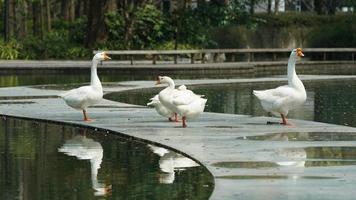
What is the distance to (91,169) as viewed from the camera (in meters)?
→ 12.7

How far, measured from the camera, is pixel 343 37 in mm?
51500

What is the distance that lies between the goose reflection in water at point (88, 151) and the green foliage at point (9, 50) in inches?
1137

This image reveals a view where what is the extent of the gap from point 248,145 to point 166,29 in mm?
33913

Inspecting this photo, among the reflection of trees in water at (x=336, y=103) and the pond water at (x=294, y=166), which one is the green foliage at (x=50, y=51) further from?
the pond water at (x=294, y=166)

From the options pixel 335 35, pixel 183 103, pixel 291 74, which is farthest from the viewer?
pixel 335 35

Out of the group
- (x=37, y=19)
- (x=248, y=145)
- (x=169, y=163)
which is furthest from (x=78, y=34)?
(x=169, y=163)

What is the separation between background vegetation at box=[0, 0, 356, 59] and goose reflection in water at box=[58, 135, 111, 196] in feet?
96.8

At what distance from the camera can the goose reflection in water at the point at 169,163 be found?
11953 mm

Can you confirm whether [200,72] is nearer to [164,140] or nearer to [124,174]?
[164,140]

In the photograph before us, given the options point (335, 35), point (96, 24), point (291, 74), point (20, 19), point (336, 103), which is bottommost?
A: point (336, 103)

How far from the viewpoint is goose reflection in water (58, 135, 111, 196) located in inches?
465

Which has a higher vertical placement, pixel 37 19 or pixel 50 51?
pixel 37 19

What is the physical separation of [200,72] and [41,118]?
1882 cm

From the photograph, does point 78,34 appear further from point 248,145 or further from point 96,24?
point 248,145
